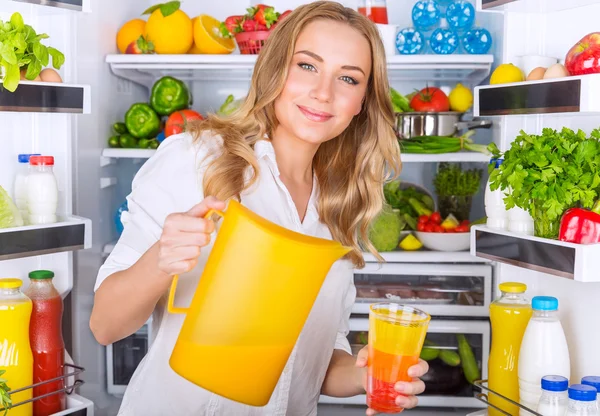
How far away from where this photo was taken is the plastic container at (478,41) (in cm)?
236

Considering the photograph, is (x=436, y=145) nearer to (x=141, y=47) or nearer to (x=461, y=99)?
(x=461, y=99)

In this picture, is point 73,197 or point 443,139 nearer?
point 73,197

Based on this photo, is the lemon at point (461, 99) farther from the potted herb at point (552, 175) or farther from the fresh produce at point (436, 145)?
the potted herb at point (552, 175)

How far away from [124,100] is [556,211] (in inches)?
69.7

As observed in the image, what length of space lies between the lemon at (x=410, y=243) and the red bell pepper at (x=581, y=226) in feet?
3.57

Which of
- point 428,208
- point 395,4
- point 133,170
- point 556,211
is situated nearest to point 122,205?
point 133,170

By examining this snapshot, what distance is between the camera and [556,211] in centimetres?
135

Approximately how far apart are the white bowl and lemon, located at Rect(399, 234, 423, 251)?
22 mm

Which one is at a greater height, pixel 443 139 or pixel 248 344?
pixel 443 139

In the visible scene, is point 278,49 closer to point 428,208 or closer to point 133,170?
point 428,208

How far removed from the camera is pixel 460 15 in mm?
2391

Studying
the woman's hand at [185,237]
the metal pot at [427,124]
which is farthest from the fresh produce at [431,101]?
the woman's hand at [185,237]

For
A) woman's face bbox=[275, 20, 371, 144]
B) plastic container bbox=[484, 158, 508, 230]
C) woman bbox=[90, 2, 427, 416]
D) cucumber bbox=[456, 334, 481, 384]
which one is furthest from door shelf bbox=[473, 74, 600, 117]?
cucumber bbox=[456, 334, 481, 384]

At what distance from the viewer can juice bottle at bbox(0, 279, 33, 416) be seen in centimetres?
161
